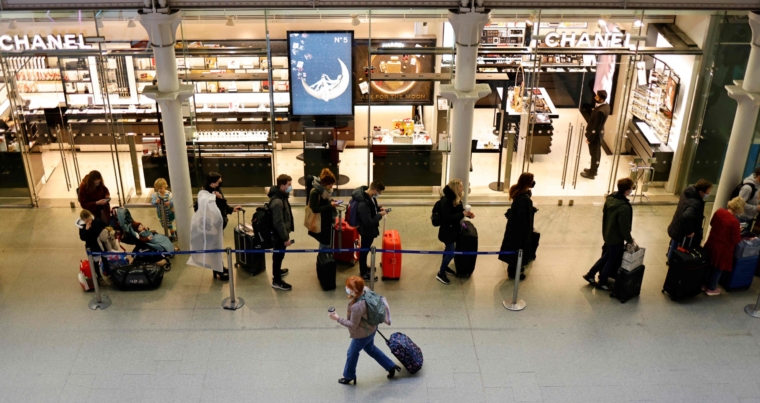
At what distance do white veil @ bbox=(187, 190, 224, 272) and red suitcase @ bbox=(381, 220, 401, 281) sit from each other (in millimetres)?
2161

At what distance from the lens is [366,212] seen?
354 inches

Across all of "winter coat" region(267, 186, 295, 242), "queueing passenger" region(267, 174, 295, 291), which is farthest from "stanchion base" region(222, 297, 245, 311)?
"winter coat" region(267, 186, 295, 242)

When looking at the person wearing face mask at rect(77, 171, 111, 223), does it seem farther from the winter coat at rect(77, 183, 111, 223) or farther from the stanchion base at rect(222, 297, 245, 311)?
the stanchion base at rect(222, 297, 245, 311)

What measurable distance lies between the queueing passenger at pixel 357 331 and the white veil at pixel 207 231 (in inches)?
99.8

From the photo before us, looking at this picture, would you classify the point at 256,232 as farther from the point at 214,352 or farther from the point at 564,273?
the point at 564,273

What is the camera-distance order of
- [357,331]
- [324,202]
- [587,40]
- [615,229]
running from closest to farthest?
[357,331]
[615,229]
[324,202]
[587,40]

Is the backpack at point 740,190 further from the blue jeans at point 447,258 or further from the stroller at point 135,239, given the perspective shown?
the stroller at point 135,239

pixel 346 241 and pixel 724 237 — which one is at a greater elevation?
pixel 724 237

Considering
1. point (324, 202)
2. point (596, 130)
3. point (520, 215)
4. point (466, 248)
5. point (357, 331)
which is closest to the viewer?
point (357, 331)

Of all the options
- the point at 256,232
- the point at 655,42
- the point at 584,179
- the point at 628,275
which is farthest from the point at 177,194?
the point at 655,42

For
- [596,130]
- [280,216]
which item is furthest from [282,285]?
[596,130]

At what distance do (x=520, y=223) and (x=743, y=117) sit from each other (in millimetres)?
3554

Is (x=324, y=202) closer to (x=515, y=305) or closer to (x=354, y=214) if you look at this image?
(x=354, y=214)

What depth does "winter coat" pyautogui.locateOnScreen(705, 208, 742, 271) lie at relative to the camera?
8.88 meters
